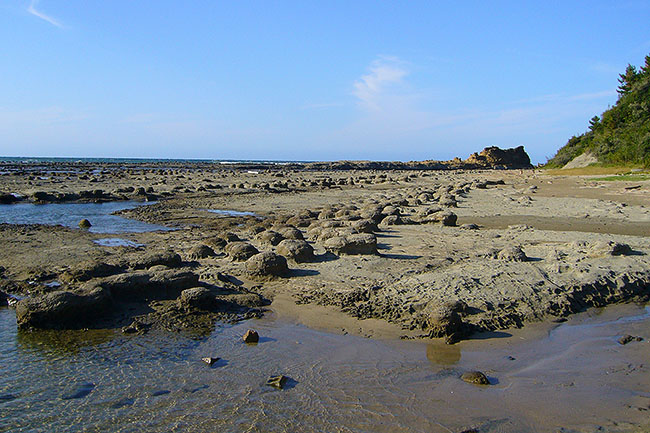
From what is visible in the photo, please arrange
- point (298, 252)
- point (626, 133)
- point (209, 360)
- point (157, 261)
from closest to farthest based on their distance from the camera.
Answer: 1. point (209, 360)
2. point (157, 261)
3. point (298, 252)
4. point (626, 133)

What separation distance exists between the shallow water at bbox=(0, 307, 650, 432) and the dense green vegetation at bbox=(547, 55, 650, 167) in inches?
981

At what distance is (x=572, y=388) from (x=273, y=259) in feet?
15.1

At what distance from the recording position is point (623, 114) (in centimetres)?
3422

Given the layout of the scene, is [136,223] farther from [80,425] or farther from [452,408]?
→ [452,408]

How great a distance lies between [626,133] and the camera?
30.5 metres

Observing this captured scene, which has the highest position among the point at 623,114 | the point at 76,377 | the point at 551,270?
the point at 623,114

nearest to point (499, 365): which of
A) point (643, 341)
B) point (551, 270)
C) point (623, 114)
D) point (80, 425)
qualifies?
point (643, 341)

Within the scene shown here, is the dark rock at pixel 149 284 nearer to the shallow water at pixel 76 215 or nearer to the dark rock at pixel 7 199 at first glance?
the shallow water at pixel 76 215

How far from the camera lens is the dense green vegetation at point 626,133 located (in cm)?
2730

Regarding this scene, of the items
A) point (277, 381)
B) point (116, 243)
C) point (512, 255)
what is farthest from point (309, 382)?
point (116, 243)

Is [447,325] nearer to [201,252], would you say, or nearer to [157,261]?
[157,261]

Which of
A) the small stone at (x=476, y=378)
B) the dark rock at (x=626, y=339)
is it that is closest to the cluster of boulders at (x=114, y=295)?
the small stone at (x=476, y=378)

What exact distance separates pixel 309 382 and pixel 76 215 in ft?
43.7

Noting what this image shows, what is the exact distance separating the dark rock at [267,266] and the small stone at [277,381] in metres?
3.24
